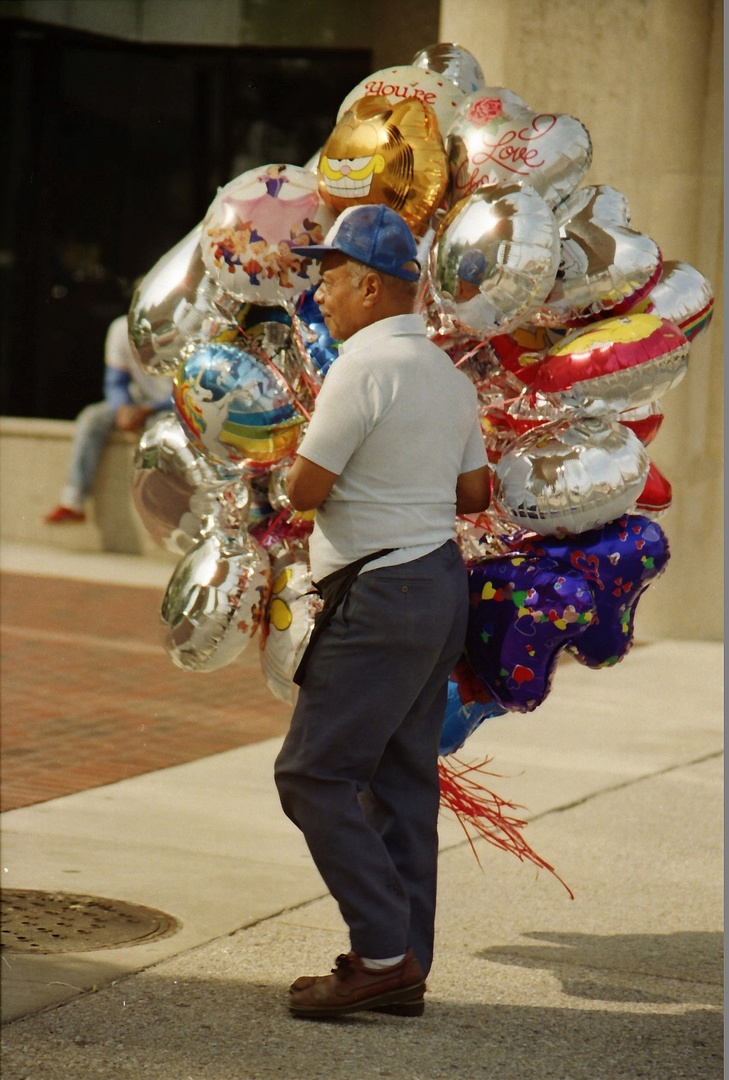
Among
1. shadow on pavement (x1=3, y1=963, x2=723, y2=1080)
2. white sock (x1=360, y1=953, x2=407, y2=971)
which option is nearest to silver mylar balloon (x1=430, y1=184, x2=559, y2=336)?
white sock (x1=360, y1=953, x2=407, y2=971)

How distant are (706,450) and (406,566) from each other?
637 centimetres

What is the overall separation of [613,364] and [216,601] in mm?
1111

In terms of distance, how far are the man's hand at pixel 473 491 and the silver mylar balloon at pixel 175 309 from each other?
0.78m

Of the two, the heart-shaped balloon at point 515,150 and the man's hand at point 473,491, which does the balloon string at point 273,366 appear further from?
the heart-shaped balloon at point 515,150

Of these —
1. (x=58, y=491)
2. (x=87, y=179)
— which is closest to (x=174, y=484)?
(x=58, y=491)

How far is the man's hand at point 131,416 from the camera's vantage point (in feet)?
37.0

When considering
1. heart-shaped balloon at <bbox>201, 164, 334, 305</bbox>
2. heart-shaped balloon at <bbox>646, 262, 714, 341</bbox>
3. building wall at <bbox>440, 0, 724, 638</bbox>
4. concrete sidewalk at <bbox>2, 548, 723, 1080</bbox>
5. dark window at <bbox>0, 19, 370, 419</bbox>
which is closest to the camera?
concrete sidewalk at <bbox>2, 548, 723, 1080</bbox>

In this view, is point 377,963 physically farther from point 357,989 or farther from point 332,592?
point 332,592

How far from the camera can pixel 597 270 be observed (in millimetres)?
3844

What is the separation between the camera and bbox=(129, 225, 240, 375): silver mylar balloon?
4.11m

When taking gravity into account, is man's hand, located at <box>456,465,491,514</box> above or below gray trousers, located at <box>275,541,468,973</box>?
above

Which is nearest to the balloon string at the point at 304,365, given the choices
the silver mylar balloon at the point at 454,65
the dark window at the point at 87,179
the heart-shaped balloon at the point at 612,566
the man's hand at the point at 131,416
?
the heart-shaped balloon at the point at 612,566

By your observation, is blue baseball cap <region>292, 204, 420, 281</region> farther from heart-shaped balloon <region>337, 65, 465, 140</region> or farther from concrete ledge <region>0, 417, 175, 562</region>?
concrete ledge <region>0, 417, 175, 562</region>

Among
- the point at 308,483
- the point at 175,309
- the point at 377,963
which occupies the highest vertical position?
the point at 175,309
